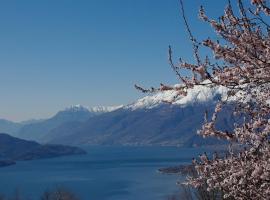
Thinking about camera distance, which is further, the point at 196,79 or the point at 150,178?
the point at 150,178

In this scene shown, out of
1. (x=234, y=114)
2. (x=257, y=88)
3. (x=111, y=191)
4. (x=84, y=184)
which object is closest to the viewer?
(x=257, y=88)

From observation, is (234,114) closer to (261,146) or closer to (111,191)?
(261,146)

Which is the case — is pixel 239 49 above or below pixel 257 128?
above

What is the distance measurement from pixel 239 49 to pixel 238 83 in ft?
0.99

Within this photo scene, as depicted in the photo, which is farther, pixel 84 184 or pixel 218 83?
pixel 84 184

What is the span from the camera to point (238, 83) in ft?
14.6

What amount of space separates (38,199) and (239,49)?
90.1 metres

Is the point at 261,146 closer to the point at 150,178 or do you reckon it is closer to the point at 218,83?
the point at 218,83

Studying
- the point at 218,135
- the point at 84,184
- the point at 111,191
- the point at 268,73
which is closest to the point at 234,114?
the point at 218,135

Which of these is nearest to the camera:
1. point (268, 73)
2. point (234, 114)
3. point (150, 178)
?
point (268, 73)

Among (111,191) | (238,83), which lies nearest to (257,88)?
(238,83)

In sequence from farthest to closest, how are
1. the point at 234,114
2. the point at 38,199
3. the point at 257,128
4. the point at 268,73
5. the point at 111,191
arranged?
the point at 111,191, the point at 38,199, the point at 234,114, the point at 257,128, the point at 268,73

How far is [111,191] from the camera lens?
102625 mm

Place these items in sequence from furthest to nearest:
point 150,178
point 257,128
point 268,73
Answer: point 150,178, point 257,128, point 268,73
